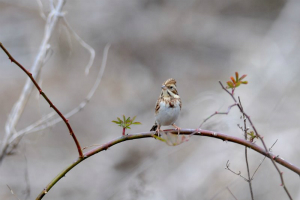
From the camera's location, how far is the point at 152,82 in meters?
7.83

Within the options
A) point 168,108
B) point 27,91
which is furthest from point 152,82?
point 168,108

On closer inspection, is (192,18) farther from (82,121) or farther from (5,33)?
(5,33)

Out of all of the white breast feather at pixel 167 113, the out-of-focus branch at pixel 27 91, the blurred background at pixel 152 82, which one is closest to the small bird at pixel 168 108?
the white breast feather at pixel 167 113

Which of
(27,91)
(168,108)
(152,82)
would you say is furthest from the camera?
(152,82)

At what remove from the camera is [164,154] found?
4.98 metres

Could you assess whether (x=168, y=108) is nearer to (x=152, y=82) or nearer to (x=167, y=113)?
(x=167, y=113)

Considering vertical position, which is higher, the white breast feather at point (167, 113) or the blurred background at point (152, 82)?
the blurred background at point (152, 82)

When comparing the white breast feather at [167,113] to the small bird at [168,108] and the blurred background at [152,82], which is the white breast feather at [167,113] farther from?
the blurred background at [152,82]

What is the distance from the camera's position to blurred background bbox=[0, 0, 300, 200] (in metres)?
5.25

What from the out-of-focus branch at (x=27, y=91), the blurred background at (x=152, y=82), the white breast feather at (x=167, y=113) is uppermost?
the blurred background at (x=152, y=82)

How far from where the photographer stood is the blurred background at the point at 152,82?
207 inches

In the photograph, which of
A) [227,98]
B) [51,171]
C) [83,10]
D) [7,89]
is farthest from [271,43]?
[7,89]

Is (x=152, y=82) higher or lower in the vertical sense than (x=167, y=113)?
higher

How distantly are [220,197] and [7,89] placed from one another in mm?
4599
